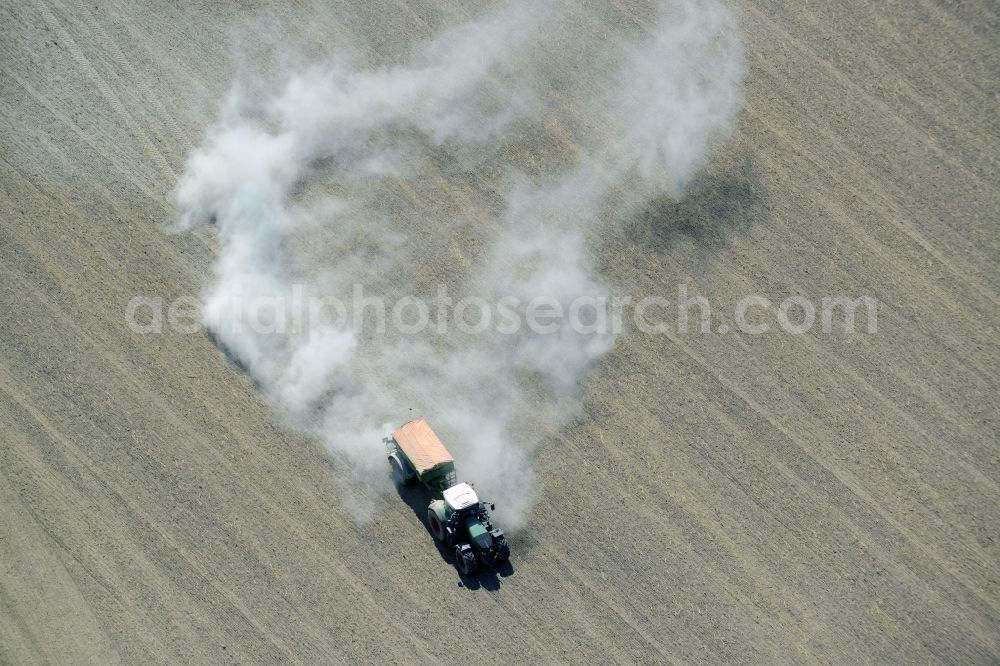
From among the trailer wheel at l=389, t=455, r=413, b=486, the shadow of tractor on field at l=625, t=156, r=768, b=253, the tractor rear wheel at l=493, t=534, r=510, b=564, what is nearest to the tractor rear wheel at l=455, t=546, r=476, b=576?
the tractor rear wheel at l=493, t=534, r=510, b=564

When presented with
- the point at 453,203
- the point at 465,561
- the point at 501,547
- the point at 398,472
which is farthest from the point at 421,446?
the point at 453,203

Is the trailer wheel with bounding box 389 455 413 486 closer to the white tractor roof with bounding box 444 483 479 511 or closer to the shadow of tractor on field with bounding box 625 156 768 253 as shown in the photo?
the white tractor roof with bounding box 444 483 479 511

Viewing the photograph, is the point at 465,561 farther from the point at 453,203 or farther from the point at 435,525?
the point at 453,203

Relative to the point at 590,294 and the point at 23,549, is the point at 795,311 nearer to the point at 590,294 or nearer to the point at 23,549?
the point at 590,294

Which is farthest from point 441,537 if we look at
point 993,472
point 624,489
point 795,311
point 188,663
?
point 993,472

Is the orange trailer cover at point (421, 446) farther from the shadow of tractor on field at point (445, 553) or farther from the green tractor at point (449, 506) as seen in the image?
the shadow of tractor on field at point (445, 553)

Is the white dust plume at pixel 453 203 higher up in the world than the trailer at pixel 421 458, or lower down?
higher up

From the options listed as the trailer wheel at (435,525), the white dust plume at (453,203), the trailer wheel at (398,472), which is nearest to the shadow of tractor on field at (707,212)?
the white dust plume at (453,203)
